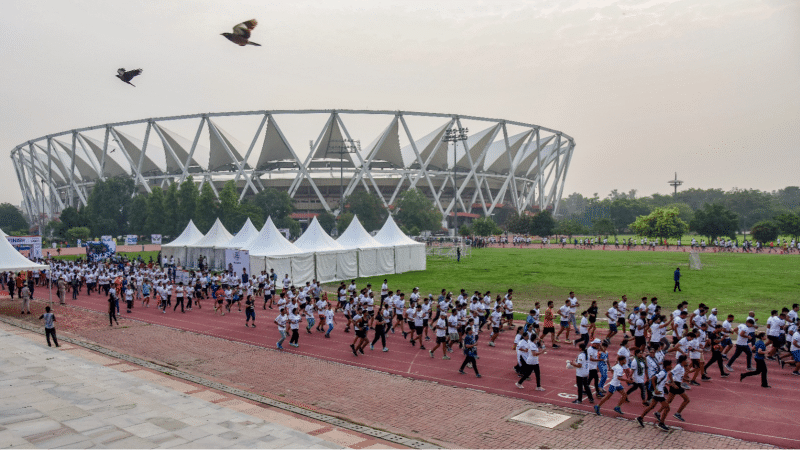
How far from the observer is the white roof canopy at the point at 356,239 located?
2839 cm

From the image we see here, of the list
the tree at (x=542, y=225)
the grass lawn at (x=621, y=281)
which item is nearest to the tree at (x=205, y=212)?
the grass lawn at (x=621, y=281)

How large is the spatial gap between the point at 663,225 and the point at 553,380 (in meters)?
50.4

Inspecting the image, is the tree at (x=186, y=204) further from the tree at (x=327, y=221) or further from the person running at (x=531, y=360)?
the person running at (x=531, y=360)

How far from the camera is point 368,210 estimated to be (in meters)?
65.4

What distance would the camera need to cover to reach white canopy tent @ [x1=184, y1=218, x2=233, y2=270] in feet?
104

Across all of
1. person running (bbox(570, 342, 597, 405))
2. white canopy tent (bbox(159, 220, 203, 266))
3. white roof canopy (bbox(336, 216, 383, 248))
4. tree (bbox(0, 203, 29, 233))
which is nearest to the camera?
person running (bbox(570, 342, 597, 405))

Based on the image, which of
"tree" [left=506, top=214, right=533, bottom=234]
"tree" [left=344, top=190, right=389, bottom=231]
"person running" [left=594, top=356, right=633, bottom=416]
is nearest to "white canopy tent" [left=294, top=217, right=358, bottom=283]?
"person running" [left=594, top=356, right=633, bottom=416]

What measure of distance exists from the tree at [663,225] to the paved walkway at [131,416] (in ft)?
178

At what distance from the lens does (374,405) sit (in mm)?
9234

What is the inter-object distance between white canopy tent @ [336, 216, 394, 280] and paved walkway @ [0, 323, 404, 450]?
16.5m

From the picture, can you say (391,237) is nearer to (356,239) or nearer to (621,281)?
(356,239)

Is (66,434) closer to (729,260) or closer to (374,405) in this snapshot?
(374,405)

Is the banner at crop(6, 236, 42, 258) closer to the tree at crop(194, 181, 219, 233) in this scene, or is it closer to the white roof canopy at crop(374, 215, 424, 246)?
the tree at crop(194, 181, 219, 233)

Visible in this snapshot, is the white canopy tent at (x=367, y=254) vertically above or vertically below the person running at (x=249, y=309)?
above
